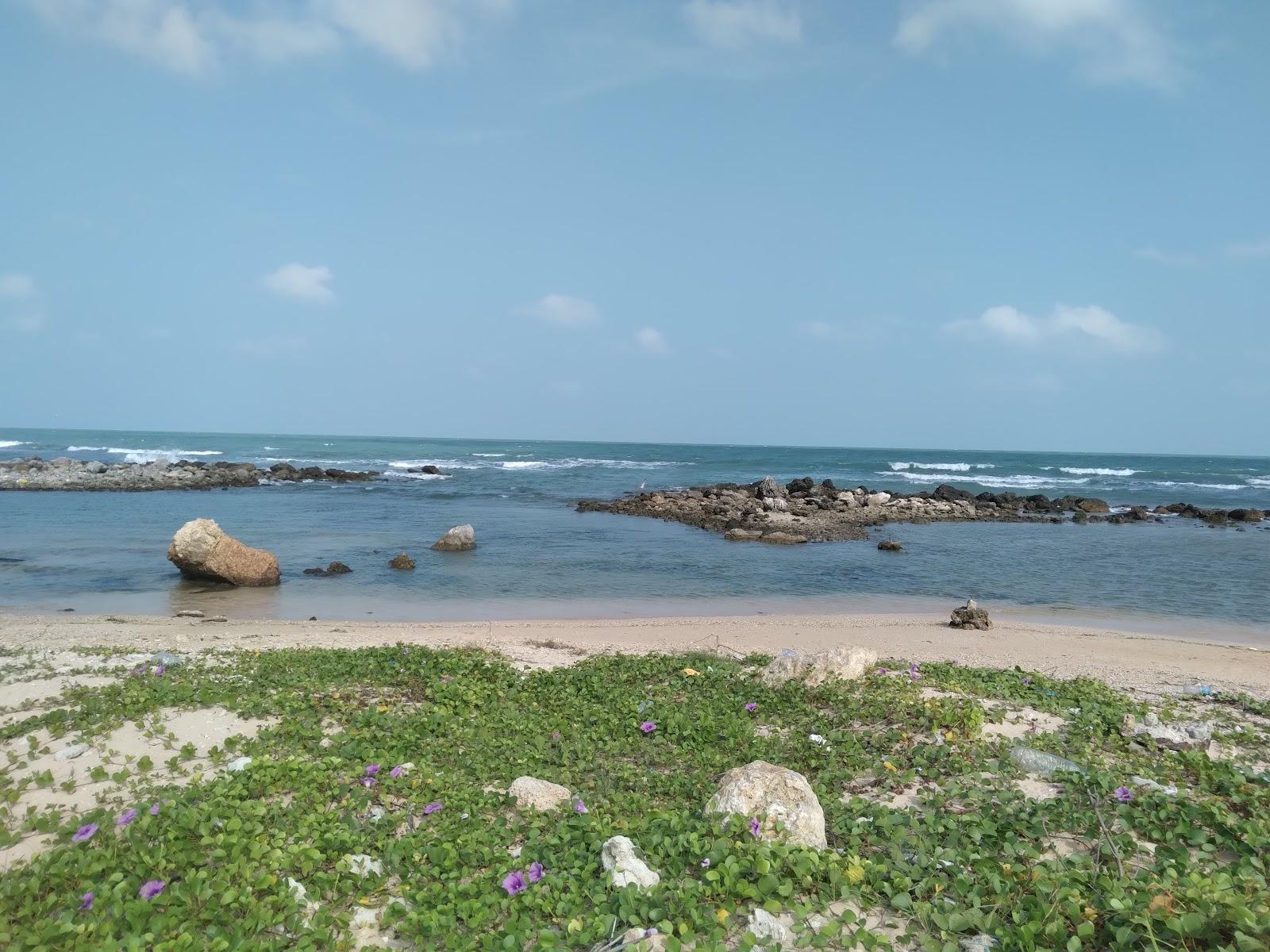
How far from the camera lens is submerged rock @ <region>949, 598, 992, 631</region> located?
1205 cm

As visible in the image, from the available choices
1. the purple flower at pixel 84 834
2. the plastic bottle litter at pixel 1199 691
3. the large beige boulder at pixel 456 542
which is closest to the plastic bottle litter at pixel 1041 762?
the plastic bottle litter at pixel 1199 691

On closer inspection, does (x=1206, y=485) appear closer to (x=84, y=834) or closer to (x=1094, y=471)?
(x=1094, y=471)

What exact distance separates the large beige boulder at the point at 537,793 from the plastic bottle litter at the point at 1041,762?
310cm

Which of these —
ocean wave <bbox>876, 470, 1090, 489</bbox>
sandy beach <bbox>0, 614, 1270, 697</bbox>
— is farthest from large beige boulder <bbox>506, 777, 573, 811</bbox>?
ocean wave <bbox>876, 470, 1090, 489</bbox>

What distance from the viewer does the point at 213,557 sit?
597 inches

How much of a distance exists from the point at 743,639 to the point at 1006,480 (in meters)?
53.5

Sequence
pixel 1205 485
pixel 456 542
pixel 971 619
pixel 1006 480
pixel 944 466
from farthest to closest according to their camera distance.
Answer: pixel 944 466
pixel 1006 480
pixel 1205 485
pixel 456 542
pixel 971 619

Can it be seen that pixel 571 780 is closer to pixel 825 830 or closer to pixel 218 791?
pixel 825 830

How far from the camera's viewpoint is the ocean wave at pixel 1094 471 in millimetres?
65438

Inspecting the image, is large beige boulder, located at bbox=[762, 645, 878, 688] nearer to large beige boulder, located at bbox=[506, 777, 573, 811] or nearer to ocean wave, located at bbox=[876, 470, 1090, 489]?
large beige boulder, located at bbox=[506, 777, 573, 811]

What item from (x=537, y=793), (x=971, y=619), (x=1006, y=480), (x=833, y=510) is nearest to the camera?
(x=537, y=793)

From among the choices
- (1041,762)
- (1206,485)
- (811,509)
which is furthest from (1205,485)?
(1041,762)

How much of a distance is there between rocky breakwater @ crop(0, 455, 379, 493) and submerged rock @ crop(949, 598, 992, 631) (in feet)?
120

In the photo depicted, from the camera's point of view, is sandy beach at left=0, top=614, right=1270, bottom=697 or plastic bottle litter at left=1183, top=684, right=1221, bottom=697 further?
sandy beach at left=0, top=614, right=1270, bottom=697
